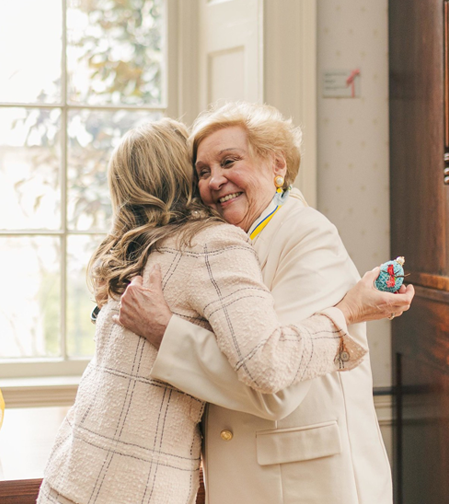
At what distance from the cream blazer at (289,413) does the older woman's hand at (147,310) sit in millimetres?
29

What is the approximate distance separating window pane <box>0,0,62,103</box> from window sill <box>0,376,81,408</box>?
1.15m

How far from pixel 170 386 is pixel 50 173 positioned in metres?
1.55

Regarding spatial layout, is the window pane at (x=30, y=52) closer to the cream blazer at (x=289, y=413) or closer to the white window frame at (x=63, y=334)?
the white window frame at (x=63, y=334)

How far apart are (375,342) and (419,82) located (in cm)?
100

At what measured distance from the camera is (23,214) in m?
2.47

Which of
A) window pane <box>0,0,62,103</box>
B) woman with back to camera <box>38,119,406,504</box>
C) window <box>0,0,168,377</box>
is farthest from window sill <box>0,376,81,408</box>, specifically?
window pane <box>0,0,62,103</box>

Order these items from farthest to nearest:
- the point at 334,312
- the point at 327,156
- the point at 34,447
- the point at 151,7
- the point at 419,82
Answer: the point at 151,7 → the point at 327,156 → the point at 419,82 → the point at 34,447 → the point at 334,312

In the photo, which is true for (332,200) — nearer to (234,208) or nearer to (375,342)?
(375,342)

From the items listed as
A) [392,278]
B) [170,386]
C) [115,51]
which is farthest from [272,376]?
[115,51]

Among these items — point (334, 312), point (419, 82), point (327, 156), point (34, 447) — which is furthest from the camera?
point (327, 156)

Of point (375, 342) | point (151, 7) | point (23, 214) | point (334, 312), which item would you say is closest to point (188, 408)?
point (334, 312)

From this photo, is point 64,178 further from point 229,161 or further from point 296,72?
point 229,161

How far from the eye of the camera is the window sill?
7.48 feet

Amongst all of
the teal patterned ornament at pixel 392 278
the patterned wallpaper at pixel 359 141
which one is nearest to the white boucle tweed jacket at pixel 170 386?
the teal patterned ornament at pixel 392 278
